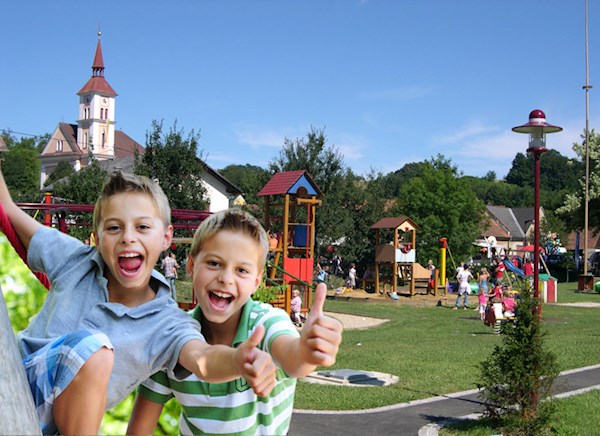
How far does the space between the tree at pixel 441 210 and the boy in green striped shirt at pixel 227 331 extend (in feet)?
128

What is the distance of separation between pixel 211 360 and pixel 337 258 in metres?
36.8

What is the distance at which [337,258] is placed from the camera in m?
38.0

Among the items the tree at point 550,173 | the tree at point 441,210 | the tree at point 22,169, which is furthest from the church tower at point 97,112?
the tree at point 550,173

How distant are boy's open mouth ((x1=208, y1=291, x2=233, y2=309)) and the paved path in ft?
24.4

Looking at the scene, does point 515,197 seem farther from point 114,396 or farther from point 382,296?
point 114,396

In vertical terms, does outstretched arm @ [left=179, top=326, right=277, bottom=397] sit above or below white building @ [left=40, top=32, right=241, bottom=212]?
below

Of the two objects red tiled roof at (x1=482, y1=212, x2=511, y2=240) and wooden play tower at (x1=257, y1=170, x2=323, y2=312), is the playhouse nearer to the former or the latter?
wooden play tower at (x1=257, y1=170, x2=323, y2=312)

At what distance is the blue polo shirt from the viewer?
1.48 metres

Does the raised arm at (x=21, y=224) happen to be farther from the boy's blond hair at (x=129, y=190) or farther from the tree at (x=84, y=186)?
the tree at (x=84, y=186)

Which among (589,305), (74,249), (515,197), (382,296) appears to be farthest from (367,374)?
(515,197)

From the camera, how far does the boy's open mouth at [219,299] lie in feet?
4.91

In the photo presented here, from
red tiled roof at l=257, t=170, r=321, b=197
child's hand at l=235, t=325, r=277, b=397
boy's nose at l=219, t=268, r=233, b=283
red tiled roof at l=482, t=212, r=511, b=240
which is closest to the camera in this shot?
child's hand at l=235, t=325, r=277, b=397

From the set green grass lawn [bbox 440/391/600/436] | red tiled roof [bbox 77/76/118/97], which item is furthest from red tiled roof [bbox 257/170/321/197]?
red tiled roof [bbox 77/76/118/97]

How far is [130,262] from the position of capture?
4.91 feet
